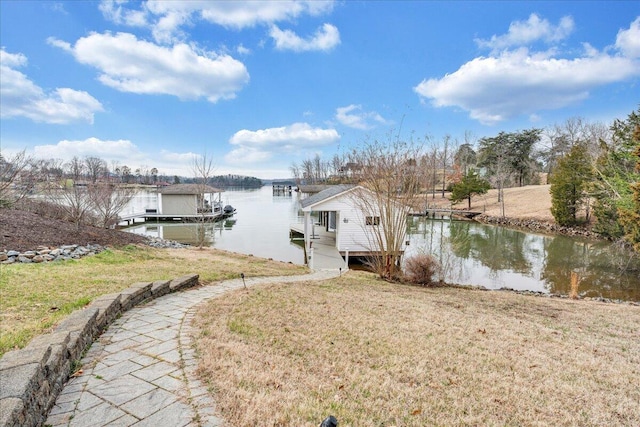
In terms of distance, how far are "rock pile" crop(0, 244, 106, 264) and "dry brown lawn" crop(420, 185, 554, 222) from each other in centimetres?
3178

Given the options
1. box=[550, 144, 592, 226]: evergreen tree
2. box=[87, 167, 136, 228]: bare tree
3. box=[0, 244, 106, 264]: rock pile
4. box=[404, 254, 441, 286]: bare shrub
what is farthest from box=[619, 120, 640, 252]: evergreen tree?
box=[87, 167, 136, 228]: bare tree

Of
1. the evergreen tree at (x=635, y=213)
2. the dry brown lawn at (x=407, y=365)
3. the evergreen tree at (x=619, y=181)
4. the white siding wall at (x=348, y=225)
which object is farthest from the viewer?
the white siding wall at (x=348, y=225)

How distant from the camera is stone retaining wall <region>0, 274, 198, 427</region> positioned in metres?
1.82

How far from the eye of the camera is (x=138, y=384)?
8.41 ft

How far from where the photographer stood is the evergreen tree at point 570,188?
23.2 m

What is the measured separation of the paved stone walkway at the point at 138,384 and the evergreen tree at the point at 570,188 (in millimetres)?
28411

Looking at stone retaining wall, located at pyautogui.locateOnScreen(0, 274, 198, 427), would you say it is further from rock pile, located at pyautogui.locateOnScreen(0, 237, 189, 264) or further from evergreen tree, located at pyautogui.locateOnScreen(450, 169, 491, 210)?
evergreen tree, located at pyautogui.locateOnScreen(450, 169, 491, 210)

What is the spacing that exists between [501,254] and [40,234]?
20.0 metres

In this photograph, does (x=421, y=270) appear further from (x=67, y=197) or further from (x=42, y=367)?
(x=67, y=197)

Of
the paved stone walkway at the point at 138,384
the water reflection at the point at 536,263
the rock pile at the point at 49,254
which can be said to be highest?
the rock pile at the point at 49,254

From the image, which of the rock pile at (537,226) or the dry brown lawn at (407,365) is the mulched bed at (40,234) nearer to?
the dry brown lawn at (407,365)

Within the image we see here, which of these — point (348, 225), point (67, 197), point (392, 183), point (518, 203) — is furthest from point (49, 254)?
point (518, 203)

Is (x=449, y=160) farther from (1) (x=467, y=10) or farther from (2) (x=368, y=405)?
(2) (x=368, y=405)

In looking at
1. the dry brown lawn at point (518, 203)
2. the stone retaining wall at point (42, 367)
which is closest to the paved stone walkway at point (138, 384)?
the stone retaining wall at point (42, 367)
